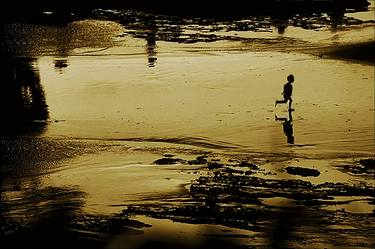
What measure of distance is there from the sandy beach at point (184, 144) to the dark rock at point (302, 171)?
0.10 feet

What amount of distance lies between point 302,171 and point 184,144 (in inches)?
94.9

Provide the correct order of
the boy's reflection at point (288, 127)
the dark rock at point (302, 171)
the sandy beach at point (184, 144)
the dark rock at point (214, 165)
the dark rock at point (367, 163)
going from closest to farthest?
the sandy beach at point (184, 144) → the dark rock at point (302, 171) → the dark rock at point (214, 165) → the dark rock at point (367, 163) → the boy's reflection at point (288, 127)

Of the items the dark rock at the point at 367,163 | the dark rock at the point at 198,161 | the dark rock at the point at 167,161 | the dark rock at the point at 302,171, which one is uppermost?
the dark rock at the point at 167,161

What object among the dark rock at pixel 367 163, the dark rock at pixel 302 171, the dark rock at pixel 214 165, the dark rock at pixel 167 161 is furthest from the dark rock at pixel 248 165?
the dark rock at pixel 367 163

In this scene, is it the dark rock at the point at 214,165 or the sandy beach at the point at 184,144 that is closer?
the sandy beach at the point at 184,144

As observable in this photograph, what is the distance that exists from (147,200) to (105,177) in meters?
1.37

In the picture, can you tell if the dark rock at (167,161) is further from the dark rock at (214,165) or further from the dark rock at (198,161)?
the dark rock at (214,165)

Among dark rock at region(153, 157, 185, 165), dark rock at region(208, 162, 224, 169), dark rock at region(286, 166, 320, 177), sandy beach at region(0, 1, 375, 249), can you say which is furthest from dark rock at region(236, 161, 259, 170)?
dark rock at region(153, 157, 185, 165)

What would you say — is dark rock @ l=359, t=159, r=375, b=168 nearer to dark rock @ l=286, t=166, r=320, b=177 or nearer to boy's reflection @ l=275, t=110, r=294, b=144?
dark rock @ l=286, t=166, r=320, b=177

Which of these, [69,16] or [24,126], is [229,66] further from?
[69,16]

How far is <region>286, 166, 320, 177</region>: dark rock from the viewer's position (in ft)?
34.0

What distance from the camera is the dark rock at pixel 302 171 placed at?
10375 millimetres

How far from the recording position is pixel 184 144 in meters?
12.1

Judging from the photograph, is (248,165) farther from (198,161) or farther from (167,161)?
(167,161)
